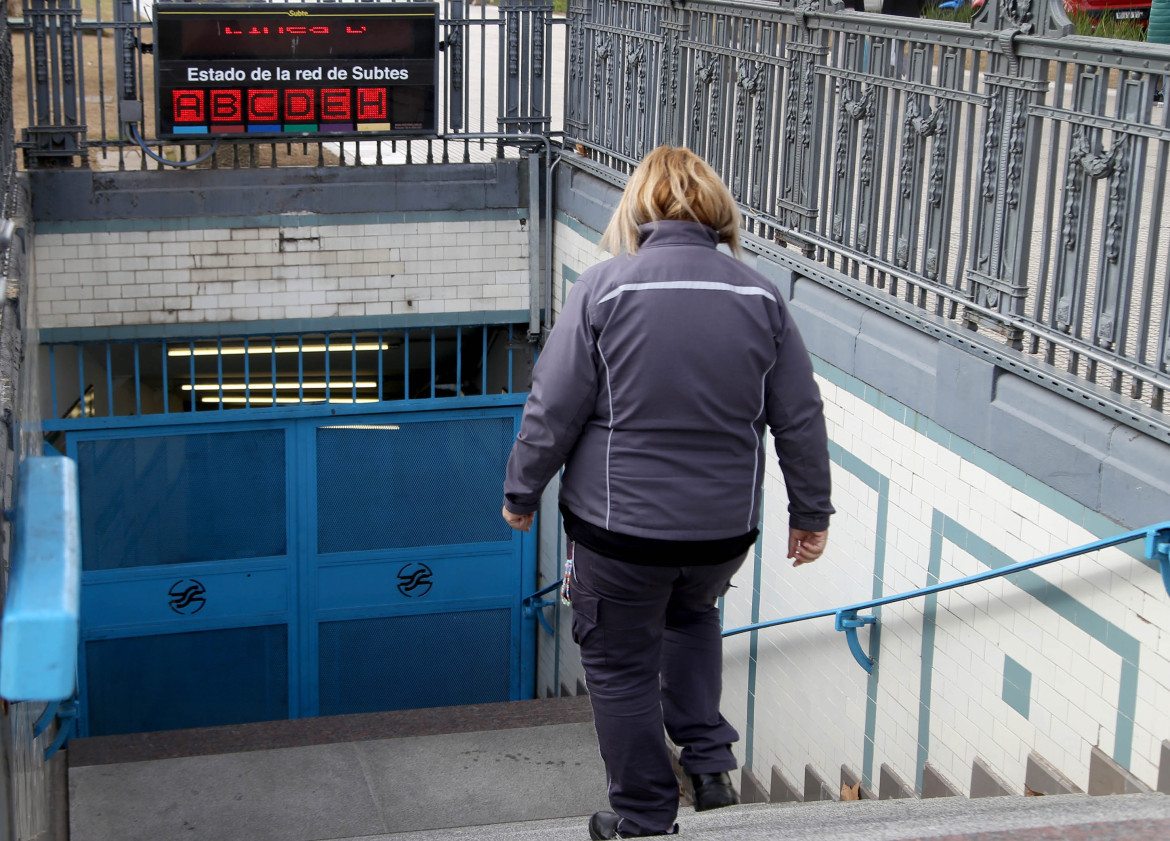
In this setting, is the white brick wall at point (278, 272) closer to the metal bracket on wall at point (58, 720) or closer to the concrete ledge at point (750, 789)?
the metal bracket on wall at point (58, 720)

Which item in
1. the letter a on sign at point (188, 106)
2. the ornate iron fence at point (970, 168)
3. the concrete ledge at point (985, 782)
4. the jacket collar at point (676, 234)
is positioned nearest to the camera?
the jacket collar at point (676, 234)

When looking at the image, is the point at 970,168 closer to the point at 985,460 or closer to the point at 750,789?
the point at 985,460

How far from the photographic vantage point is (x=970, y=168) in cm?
466

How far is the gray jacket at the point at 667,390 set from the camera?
10.4 ft

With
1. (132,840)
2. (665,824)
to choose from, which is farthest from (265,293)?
(665,824)

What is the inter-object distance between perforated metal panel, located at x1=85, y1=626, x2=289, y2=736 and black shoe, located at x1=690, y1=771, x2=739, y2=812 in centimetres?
631

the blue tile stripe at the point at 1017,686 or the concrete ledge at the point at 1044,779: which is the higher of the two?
the blue tile stripe at the point at 1017,686

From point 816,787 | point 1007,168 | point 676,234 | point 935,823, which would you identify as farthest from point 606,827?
point 1007,168

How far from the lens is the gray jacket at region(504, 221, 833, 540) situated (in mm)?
3168

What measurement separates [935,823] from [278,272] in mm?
6933

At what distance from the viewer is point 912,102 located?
16.2 feet

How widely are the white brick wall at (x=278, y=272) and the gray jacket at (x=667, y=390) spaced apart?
5.94 metres

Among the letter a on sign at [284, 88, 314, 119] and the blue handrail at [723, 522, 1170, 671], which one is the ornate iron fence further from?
the letter a on sign at [284, 88, 314, 119]

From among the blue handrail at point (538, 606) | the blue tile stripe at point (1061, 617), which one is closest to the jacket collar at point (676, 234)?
the blue tile stripe at point (1061, 617)
